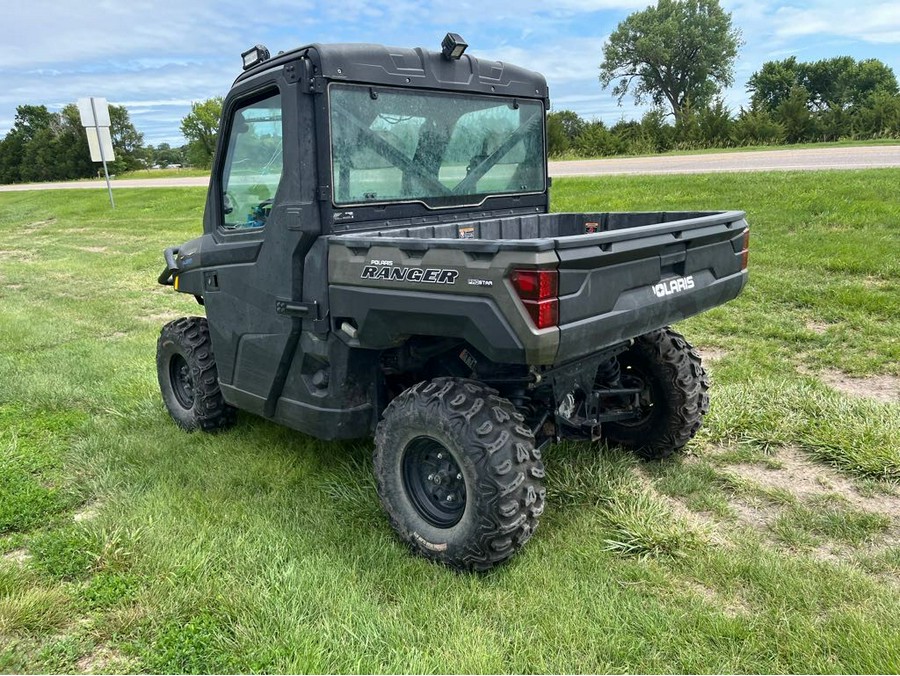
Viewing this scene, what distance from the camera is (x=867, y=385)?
5164 millimetres

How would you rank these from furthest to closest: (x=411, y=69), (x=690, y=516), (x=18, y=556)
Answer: (x=411, y=69) → (x=690, y=516) → (x=18, y=556)

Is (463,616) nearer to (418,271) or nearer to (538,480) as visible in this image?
(538,480)

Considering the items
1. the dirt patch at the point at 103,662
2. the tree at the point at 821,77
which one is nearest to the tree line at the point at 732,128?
the tree at the point at 821,77

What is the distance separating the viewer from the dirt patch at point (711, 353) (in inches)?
236

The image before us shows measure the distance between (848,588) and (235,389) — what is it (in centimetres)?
316

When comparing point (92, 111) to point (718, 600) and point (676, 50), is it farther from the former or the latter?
point (676, 50)

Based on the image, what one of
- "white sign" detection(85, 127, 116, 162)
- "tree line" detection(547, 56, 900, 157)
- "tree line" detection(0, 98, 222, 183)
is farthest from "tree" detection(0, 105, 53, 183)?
"tree line" detection(547, 56, 900, 157)

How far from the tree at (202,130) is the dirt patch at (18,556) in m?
43.5

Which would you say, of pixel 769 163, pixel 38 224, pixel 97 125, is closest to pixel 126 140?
pixel 38 224

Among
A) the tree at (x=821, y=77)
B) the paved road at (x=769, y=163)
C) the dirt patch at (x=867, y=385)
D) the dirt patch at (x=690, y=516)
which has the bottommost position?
the dirt patch at (x=690, y=516)

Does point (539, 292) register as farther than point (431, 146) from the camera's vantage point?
No

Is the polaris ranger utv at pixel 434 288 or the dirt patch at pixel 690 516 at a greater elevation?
the polaris ranger utv at pixel 434 288

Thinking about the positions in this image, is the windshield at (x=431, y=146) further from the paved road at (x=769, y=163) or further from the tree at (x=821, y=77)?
the tree at (x=821, y=77)

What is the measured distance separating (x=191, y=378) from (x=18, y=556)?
1.54 metres
